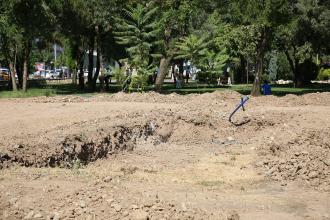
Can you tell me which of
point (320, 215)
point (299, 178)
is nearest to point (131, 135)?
point (299, 178)

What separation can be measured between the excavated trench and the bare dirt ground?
0.09 ft

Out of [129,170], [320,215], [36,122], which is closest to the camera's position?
[320,215]

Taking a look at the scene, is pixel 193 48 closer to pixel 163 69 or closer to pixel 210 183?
pixel 163 69

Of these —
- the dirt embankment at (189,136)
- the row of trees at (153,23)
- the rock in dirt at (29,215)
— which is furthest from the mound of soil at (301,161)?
the row of trees at (153,23)

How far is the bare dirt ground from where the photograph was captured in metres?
9.35

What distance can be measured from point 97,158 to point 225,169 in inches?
134

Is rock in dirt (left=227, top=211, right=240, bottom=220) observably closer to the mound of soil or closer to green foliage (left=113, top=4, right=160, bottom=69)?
the mound of soil

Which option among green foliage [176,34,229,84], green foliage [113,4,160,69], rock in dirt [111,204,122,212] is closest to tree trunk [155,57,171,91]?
green foliage [113,4,160,69]

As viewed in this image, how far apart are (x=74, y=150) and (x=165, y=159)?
2.80 metres

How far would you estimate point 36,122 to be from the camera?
16.4 m

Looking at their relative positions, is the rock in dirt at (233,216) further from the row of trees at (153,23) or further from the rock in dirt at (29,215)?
the row of trees at (153,23)

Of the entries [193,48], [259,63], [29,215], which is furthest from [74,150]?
[193,48]

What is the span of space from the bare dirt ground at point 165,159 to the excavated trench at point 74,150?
26 mm

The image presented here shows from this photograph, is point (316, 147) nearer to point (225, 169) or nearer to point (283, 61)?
point (225, 169)
